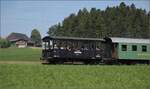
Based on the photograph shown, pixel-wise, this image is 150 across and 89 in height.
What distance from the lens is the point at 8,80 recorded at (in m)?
18.9

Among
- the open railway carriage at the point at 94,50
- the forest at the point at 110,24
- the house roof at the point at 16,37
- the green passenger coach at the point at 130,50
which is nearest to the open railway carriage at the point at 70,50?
the open railway carriage at the point at 94,50

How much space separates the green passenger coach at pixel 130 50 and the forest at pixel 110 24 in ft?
120

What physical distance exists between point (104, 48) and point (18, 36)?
108 meters

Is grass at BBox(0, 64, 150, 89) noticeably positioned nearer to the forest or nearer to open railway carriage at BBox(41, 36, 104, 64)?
open railway carriage at BBox(41, 36, 104, 64)

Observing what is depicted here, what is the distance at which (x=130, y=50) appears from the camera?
127 ft

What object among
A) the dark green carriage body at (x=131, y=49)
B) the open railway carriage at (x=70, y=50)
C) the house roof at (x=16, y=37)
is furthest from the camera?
the house roof at (x=16, y=37)

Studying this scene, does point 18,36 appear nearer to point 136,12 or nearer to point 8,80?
point 136,12

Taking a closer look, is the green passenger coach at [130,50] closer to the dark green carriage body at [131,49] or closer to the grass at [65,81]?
the dark green carriage body at [131,49]

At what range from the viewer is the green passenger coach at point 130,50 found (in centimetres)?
3856

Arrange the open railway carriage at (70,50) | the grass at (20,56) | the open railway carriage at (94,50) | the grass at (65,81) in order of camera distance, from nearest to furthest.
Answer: the grass at (65,81), the open railway carriage at (70,50), the open railway carriage at (94,50), the grass at (20,56)

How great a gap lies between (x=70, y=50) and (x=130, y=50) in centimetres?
667

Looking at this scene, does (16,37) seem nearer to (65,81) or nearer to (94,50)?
(94,50)

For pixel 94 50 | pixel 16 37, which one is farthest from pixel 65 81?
pixel 16 37

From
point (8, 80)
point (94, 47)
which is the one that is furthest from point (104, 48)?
point (8, 80)
